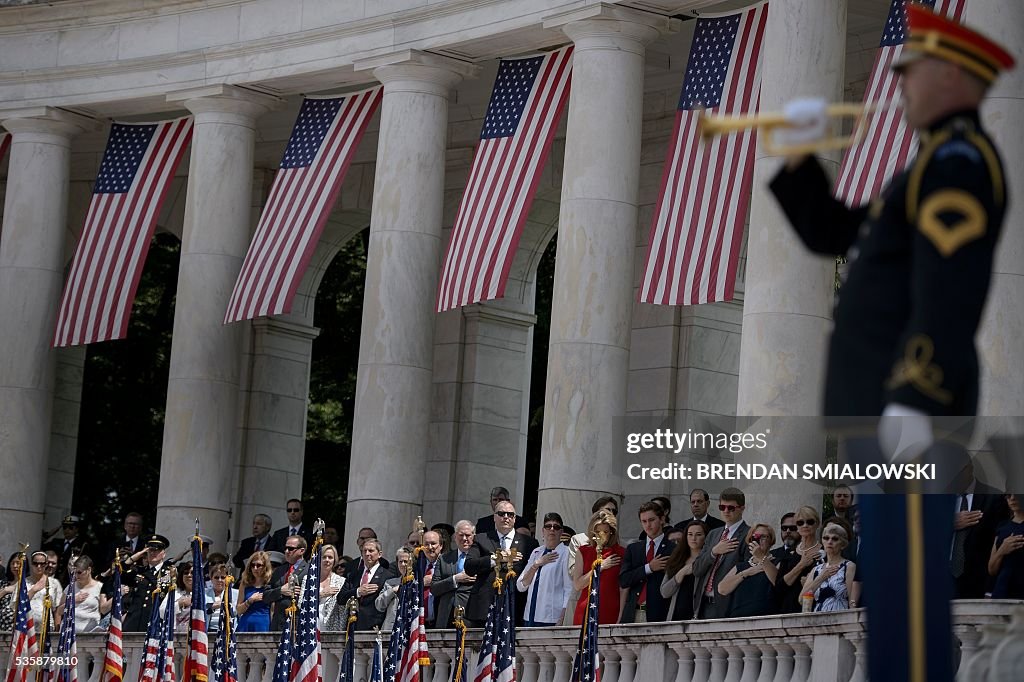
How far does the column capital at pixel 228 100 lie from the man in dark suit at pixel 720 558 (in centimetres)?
2710

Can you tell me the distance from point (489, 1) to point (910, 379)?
41.7m

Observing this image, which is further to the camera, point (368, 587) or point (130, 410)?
point (130, 410)

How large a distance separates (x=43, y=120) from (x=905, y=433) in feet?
171

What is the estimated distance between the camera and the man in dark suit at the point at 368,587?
1521 inches

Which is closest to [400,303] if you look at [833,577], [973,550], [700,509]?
[700,509]

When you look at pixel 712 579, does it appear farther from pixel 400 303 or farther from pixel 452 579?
pixel 400 303

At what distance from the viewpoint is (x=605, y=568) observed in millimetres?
34188

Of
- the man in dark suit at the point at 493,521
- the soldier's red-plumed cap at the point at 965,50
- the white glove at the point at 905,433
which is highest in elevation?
the soldier's red-plumed cap at the point at 965,50

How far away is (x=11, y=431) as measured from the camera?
56.4 m

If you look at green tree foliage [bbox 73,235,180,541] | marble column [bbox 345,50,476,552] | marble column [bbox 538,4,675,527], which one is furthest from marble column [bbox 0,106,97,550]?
green tree foliage [bbox 73,235,180,541]

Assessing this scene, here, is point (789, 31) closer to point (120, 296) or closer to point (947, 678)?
point (120, 296)

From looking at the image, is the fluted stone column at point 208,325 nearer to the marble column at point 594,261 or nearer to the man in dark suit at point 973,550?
the marble column at point 594,261

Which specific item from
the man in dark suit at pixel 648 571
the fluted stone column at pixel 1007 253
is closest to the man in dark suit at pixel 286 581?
the man in dark suit at pixel 648 571

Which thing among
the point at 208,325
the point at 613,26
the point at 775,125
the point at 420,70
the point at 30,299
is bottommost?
the point at 775,125
